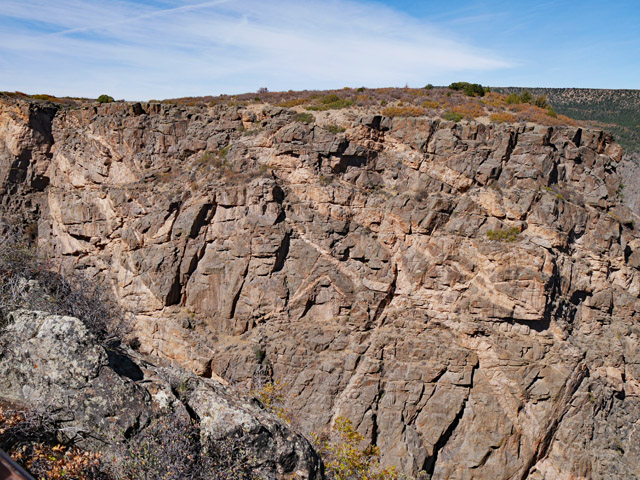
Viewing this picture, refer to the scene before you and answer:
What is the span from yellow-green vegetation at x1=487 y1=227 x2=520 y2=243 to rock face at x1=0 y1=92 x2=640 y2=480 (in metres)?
0.06

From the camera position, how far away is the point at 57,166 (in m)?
23.4

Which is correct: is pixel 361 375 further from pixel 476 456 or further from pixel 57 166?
pixel 57 166

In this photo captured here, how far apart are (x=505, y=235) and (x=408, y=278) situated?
169 inches

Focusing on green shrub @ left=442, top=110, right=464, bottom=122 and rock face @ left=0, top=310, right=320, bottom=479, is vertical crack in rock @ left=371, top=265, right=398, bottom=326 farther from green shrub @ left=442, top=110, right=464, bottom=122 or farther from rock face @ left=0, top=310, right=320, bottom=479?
rock face @ left=0, top=310, right=320, bottom=479

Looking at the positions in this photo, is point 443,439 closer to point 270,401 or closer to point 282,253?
point 270,401

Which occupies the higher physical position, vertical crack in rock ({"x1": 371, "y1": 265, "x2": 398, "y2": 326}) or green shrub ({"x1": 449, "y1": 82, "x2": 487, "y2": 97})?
green shrub ({"x1": 449, "y1": 82, "x2": 487, "y2": 97})

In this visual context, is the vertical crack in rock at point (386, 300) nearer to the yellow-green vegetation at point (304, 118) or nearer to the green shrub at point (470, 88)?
the yellow-green vegetation at point (304, 118)

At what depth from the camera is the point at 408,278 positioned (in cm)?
1844

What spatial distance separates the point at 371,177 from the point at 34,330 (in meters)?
15.8

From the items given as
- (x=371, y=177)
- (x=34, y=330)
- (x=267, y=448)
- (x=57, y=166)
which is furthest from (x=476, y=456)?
(x=57, y=166)

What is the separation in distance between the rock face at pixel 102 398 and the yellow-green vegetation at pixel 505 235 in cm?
1402

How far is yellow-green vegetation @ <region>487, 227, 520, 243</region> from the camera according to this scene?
17578 millimetres

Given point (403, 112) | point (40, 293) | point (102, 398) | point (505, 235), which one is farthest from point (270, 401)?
point (403, 112)

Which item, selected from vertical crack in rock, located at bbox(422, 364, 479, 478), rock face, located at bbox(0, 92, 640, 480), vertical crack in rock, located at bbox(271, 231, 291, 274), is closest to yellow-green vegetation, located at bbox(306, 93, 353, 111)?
rock face, located at bbox(0, 92, 640, 480)
